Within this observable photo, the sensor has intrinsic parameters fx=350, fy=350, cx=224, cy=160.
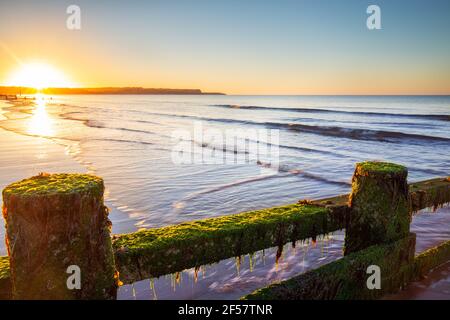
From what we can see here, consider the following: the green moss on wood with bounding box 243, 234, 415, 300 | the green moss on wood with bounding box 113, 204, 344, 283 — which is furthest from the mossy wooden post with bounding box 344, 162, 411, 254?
the green moss on wood with bounding box 113, 204, 344, 283

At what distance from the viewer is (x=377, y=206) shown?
3225 mm

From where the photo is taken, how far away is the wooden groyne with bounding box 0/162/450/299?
2.42 metres

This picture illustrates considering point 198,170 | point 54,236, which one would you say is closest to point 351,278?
point 54,236

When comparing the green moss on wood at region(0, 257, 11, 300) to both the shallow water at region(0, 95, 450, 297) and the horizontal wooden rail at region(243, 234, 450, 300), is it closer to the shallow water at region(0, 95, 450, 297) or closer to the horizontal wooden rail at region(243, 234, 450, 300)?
the horizontal wooden rail at region(243, 234, 450, 300)

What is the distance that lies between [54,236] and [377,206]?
268 centimetres

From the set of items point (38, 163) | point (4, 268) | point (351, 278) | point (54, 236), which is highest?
point (54, 236)

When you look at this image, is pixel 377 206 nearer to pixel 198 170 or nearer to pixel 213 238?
pixel 213 238

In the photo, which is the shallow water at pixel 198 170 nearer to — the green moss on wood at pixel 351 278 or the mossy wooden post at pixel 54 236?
the green moss on wood at pixel 351 278

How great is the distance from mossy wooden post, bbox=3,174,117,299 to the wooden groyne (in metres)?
0.16

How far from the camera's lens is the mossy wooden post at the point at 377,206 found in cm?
322

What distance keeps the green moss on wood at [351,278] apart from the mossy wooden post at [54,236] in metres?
1.15

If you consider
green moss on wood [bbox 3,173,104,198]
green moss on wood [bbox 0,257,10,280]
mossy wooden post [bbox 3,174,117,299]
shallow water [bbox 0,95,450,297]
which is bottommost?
shallow water [bbox 0,95,450,297]

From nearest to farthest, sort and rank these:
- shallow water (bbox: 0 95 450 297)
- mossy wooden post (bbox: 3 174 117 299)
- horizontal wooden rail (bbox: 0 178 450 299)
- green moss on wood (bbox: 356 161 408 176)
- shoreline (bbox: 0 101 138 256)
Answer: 1. mossy wooden post (bbox: 3 174 117 299)
2. horizontal wooden rail (bbox: 0 178 450 299)
3. green moss on wood (bbox: 356 161 408 176)
4. shoreline (bbox: 0 101 138 256)
5. shallow water (bbox: 0 95 450 297)
